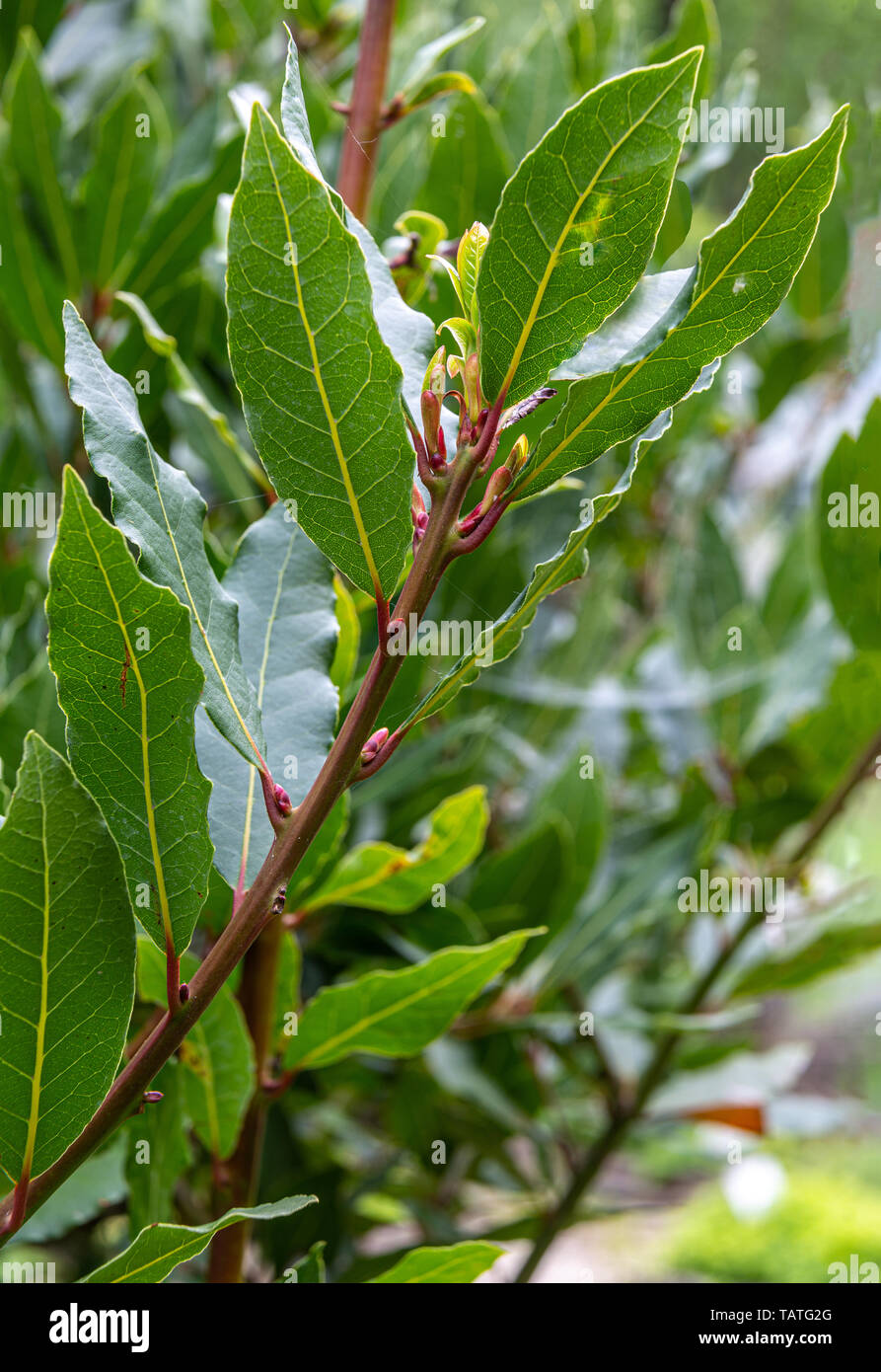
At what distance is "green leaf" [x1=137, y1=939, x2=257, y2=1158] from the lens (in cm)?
47

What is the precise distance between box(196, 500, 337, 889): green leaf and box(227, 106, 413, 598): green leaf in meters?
0.07

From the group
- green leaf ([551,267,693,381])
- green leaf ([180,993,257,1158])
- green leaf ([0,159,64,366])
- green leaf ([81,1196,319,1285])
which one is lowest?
green leaf ([81,1196,319,1285])

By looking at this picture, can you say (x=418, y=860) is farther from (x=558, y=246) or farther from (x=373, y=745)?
(x=558, y=246)

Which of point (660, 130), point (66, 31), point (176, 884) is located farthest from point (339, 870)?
point (66, 31)

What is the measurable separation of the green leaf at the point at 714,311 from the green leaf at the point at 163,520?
0.11 m

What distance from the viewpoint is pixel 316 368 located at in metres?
0.35

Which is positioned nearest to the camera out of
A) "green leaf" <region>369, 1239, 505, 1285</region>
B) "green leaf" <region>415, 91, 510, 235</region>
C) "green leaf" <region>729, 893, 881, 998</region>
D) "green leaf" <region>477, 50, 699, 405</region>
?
"green leaf" <region>477, 50, 699, 405</region>

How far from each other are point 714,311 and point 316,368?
12 centimetres

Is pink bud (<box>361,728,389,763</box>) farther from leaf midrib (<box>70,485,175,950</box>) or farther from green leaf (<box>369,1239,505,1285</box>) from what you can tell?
green leaf (<box>369,1239,505,1285</box>)

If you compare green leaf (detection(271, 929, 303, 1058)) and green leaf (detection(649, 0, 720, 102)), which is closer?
green leaf (detection(271, 929, 303, 1058))

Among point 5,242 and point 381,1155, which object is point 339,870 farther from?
point 381,1155

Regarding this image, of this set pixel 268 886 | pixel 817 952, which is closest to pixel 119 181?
pixel 268 886

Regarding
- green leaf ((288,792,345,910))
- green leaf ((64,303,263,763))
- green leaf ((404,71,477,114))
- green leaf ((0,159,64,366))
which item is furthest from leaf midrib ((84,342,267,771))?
green leaf ((0,159,64,366))

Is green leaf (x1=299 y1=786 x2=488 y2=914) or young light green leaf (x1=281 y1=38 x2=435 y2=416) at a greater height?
young light green leaf (x1=281 y1=38 x2=435 y2=416)
